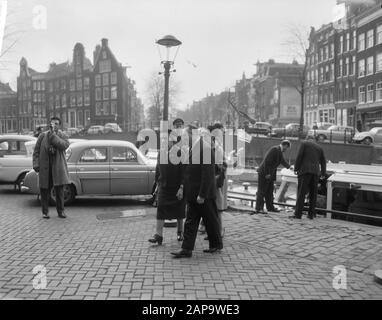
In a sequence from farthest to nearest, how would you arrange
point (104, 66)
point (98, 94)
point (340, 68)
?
point (104, 66) < point (98, 94) < point (340, 68)

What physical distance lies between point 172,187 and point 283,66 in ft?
261

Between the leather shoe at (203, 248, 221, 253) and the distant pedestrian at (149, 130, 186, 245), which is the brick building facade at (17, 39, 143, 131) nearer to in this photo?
the distant pedestrian at (149, 130, 186, 245)

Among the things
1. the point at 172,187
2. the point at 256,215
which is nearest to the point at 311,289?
the point at 172,187

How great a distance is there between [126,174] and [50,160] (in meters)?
2.49

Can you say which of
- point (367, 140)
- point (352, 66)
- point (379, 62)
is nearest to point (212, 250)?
point (367, 140)

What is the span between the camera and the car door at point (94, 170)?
10.2 m

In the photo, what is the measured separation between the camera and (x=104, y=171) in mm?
10344

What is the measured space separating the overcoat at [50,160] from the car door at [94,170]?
6.42 ft

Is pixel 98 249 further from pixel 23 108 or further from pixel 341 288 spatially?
pixel 23 108

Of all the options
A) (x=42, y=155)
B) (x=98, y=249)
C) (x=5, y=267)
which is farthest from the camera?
(x=42, y=155)

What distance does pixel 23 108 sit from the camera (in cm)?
7188

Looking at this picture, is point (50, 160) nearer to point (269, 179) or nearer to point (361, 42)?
point (269, 179)

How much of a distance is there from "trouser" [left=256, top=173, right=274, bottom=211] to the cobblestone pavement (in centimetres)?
90

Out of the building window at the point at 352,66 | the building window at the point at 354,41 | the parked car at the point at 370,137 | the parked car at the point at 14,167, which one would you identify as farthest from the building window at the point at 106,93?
the parked car at the point at 14,167
